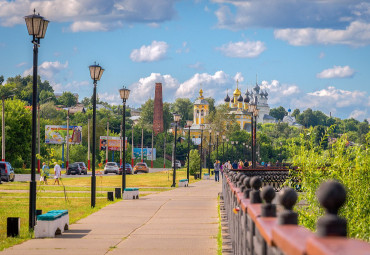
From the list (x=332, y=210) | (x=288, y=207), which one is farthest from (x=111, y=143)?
(x=332, y=210)

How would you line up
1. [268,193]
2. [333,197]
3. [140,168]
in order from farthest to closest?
[140,168], [268,193], [333,197]

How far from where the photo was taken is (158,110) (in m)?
188

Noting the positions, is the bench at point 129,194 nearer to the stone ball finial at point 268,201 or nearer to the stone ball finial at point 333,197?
the stone ball finial at point 268,201

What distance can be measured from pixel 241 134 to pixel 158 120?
32295 mm

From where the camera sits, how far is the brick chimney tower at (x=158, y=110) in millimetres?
186375

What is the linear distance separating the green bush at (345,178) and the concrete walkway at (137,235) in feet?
7.44

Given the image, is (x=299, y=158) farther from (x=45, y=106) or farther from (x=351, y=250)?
(x=45, y=106)

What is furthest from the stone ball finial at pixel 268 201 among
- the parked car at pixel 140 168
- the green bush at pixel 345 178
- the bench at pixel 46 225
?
the parked car at pixel 140 168

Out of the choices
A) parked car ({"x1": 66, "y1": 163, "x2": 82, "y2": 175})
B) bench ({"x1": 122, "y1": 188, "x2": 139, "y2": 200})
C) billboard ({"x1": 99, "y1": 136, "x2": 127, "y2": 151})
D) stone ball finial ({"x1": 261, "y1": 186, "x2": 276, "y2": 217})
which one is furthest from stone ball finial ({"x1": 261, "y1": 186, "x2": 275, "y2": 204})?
billboard ({"x1": 99, "y1": 136, "x2": 127, "y2": 151})

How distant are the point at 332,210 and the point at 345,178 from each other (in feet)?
41.2

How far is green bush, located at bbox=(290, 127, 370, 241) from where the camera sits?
13.2 m

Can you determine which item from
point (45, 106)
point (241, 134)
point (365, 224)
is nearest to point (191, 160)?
point (365, 224)

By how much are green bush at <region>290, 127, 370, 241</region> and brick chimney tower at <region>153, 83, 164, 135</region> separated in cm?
16986

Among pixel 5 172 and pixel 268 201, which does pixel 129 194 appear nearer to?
pixel 5 172
